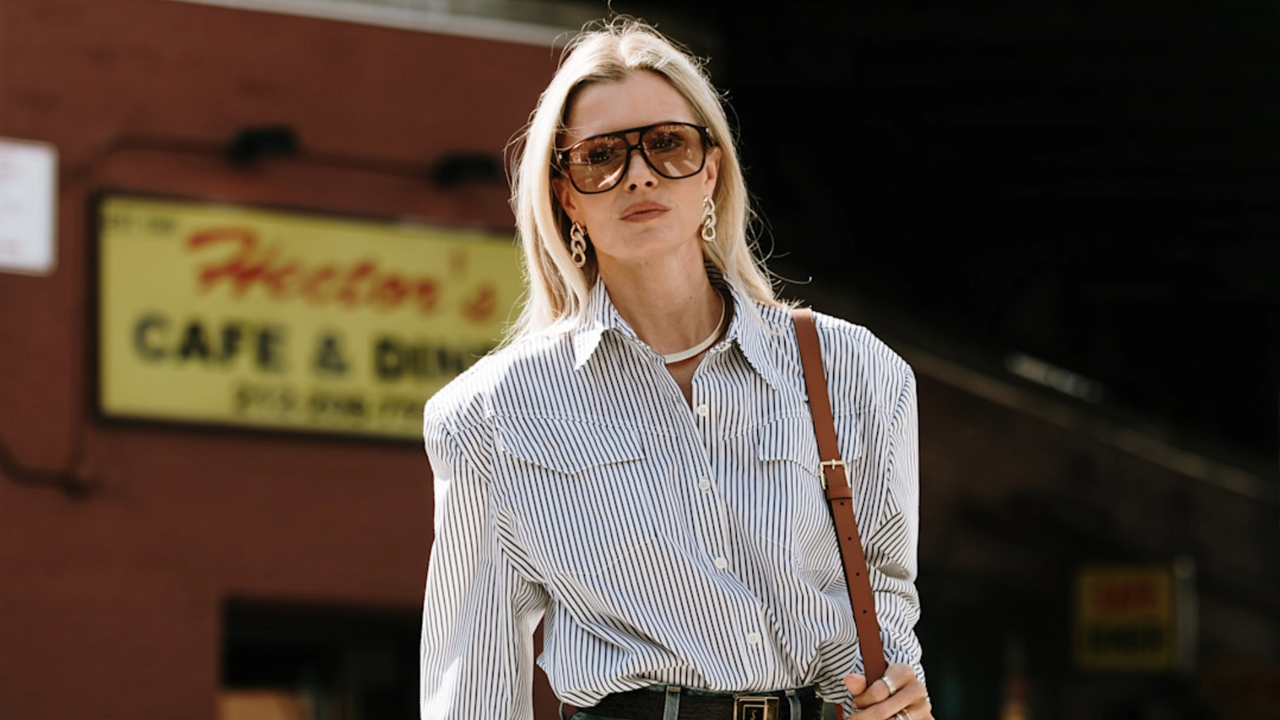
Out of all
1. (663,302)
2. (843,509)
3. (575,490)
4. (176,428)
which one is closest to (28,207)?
(176,428)

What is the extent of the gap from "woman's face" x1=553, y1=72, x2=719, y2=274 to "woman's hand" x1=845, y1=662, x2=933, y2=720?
72 centimetres

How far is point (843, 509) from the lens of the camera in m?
3.06

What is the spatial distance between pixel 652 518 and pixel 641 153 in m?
0.55

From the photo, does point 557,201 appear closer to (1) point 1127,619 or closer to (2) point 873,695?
(2) point 873,695

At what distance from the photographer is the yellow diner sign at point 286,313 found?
→ 32.3 feet

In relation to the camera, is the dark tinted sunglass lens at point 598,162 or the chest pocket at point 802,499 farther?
the dark tinted sunglass lens at point 598,162

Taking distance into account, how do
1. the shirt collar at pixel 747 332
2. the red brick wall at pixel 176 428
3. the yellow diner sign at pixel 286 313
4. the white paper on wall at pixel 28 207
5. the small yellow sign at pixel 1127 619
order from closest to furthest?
the shirt collar at pixel 747 332 < the red brick wall at pixel 176 428 < the white paper on wall at pixel 28 207 < the yellow diner sign at pixel 286 313 < the small yellow sign at pixel 1127 619

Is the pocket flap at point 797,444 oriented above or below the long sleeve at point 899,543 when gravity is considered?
above

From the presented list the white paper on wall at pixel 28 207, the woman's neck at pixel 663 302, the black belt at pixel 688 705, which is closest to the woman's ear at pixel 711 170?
the woman's neck at pixel 663 302

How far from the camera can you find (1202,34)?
11.8 meters

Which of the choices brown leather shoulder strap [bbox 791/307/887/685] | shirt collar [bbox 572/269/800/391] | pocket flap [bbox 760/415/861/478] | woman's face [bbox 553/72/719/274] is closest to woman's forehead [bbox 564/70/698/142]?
woman's face [bbox 553/72/719/274]

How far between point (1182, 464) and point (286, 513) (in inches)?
356

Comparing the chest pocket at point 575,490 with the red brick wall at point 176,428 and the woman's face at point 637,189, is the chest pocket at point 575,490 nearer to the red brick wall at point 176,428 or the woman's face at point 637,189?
the woman's face at point 637,189

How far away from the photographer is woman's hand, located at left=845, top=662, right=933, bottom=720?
9.59ft
